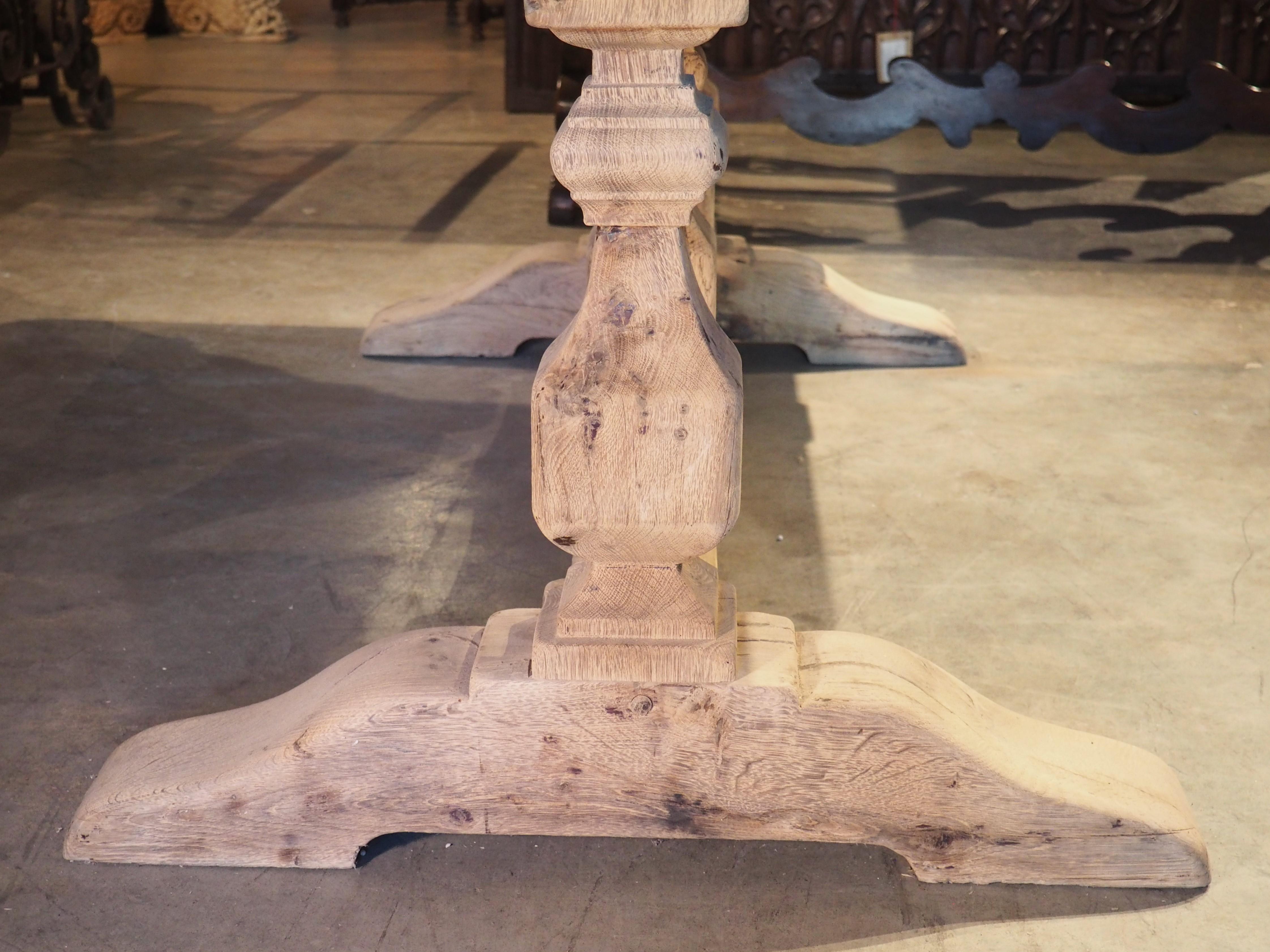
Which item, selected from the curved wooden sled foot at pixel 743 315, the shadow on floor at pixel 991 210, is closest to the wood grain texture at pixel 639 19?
the curved wooden sled foot at pixel 743 315

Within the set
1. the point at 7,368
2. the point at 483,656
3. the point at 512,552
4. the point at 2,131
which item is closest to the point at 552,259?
the point at 512,552

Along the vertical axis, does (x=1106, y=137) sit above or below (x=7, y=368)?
above

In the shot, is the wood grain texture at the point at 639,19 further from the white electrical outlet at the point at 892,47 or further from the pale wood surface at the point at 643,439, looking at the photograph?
the white electrical outlet at the point at 892,47

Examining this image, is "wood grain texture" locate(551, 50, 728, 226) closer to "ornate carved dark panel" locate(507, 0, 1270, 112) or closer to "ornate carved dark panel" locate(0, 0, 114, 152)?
"ornate carved dark panel" locate(507, 0, 1270, 112)

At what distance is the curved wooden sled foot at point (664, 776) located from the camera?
1176 millimetres

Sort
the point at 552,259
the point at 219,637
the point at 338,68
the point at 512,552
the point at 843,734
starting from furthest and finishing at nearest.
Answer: the point at 338,68, the point at 552,259, the point at 512,552, the point at 219,637, the point at 843,734

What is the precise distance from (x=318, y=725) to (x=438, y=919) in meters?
0.20

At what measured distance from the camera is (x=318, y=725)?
1.21 meters

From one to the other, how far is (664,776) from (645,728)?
0.05 metres

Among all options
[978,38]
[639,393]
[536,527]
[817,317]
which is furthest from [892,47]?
[639,393]

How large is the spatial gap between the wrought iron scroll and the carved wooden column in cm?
229

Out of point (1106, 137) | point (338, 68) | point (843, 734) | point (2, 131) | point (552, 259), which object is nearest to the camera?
point (843, 734)

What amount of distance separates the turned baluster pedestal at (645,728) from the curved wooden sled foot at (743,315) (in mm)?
1301

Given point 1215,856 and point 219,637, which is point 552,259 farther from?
point 1215,856
